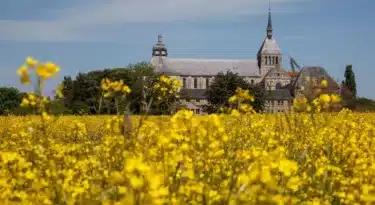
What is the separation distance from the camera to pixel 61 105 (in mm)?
2932

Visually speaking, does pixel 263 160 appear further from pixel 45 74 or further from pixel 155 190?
pixel 45 74

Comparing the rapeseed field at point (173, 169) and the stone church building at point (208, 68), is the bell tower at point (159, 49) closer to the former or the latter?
the stone church building at point (208, 68)

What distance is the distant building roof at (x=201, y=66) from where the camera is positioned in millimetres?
127438

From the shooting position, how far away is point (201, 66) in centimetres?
12938

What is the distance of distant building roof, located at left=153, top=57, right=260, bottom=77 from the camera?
418 feet

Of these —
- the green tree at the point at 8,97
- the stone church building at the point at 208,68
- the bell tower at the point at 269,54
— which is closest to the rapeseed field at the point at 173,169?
the green tree at the point at 8,97

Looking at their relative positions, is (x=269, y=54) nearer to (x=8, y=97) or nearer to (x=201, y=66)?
A: (x=201, y=66)

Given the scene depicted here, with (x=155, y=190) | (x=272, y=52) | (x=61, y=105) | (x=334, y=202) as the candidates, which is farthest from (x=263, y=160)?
(x=272, y=52)

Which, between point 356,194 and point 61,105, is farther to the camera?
point 356,194

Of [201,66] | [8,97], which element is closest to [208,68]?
[201,66]

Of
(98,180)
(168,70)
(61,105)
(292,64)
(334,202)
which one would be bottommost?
(334,202)

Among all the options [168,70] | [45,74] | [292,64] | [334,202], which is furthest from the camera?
[168,70]

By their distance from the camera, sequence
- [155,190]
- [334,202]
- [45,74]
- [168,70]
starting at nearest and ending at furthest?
[155,190] < [45,74] < [334,202] < [168,70]

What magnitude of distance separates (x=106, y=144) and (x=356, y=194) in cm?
216
